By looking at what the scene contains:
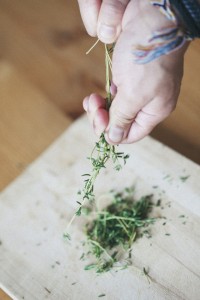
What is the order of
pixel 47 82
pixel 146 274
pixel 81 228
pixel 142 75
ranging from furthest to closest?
pixel 47 82
pixel 81 228
pixel 146 274
pixel 142 75

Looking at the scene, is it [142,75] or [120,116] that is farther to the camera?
[120,116]

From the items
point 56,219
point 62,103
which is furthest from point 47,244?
point 62,103

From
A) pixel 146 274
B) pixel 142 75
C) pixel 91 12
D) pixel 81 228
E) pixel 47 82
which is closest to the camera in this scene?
pixel 142 75

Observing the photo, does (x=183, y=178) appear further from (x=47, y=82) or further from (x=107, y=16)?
(x=47, y=82)

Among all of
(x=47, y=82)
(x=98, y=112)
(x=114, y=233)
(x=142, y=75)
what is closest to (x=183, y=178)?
(x=114, y=233)

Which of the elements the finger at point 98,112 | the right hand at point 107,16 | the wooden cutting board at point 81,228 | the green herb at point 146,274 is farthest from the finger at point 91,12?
the green herb at point 146,274

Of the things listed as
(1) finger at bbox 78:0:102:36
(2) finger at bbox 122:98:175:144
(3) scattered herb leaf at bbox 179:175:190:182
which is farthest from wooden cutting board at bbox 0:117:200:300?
(1) finger at bbox 78:0:102:36
